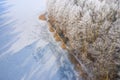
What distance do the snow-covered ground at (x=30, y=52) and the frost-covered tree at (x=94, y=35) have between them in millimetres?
1283

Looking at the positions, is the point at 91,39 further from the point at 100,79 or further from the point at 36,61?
the point at 36,61

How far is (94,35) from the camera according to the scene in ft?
44.9

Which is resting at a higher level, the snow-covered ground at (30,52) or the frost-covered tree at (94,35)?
the frost-covered tree at (94,35)

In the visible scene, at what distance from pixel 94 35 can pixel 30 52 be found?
6650 millimetres

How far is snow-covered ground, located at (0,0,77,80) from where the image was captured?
1495 cm

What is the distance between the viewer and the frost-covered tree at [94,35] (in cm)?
1177

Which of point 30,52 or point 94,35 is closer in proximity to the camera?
point 94,35

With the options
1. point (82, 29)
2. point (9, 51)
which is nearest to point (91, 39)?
point (82, 29)

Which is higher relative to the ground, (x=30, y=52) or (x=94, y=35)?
(x=94, y=35)

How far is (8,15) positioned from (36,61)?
46.0 ft

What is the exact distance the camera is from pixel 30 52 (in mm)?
17984

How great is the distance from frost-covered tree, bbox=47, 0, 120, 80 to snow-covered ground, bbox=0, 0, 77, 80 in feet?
4.21

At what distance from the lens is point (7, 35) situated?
2175 cm

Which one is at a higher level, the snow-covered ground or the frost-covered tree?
the frost-covered tree
